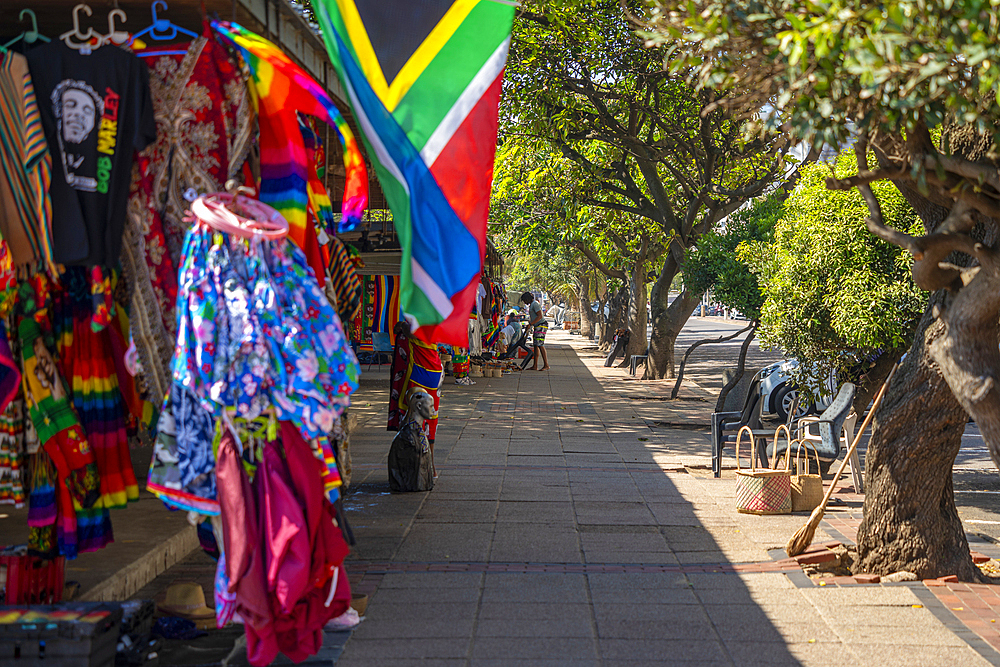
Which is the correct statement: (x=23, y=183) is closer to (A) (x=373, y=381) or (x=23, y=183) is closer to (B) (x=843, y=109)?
(B) (x=843, y=109)

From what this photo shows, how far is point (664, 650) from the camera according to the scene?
4055mm

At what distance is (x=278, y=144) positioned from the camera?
11.8ft

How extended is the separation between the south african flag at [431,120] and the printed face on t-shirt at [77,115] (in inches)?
38.9

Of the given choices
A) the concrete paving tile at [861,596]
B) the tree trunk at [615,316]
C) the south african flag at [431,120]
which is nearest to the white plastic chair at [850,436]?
the concrete paving tile at [861,596]

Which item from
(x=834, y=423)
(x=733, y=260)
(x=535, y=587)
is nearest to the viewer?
(x=535, y=587)

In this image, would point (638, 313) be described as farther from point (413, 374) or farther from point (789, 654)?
point (789, 654)

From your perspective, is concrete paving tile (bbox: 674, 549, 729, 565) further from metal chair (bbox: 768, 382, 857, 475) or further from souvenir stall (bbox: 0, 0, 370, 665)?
souvenir stall (bbox: 0, 0, 370, 665)

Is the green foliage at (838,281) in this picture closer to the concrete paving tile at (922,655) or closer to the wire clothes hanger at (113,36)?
the concrete paving tile at (922,655)

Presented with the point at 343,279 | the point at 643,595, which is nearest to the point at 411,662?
the point at 643,595

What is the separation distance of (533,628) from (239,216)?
8.10 feet

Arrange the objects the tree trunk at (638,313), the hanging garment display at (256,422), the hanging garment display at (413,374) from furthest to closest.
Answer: the tree trunk at (638,313) < the hanging garment display at (413,374) < the hanging garment display at (256,422)

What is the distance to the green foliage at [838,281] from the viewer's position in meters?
6.32

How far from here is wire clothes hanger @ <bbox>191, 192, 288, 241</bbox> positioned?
323 cm

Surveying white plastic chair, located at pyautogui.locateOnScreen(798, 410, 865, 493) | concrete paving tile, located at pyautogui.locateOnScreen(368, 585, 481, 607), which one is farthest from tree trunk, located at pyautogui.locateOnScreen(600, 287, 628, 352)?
concrete paving tile, located at pyautogui.locateOnScreen(368, 585, 481, 607)
